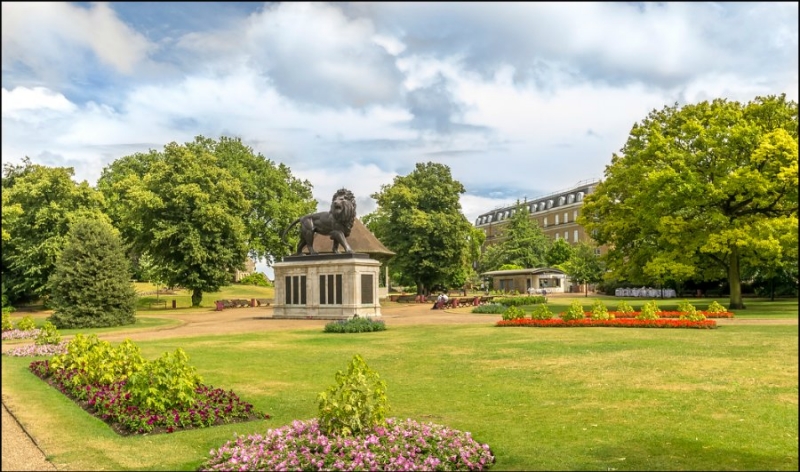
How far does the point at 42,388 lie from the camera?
43.5 feet

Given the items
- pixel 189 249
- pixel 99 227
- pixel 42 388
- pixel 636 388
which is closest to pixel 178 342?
pixel 42 388

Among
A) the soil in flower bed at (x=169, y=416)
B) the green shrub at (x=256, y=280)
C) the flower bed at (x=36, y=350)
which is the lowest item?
the soil in flower bed at (x=169, y=416)

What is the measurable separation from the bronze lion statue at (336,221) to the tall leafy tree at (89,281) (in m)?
10.7

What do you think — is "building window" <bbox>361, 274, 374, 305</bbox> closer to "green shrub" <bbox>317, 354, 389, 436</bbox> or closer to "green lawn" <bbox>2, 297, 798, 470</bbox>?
"green lawn" <bbox>2, 297, 798, 470</bbox>

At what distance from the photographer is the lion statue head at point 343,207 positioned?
1448 inches

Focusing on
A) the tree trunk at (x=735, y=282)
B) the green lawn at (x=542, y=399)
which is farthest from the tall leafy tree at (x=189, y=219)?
the tree trunk at (x=735, y=282)

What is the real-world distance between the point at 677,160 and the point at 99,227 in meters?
32.0

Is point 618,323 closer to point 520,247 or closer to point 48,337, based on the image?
point 48,337

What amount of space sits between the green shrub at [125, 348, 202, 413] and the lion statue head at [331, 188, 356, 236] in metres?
26.7

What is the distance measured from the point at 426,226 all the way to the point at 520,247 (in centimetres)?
3883

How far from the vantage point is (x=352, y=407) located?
7586mm

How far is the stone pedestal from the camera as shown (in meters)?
36.4

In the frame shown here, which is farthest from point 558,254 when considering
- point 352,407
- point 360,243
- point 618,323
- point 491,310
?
point 352,407

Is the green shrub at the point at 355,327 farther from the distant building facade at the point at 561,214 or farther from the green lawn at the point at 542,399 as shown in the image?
the distant building facade at the point at 561,214
